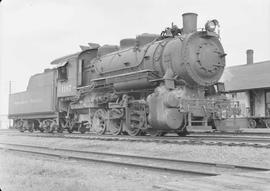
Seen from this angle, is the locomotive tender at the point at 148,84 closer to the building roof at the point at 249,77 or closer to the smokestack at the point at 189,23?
the smokestack at the point at 189,23

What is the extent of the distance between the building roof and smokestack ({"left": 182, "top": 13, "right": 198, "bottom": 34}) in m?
13.4

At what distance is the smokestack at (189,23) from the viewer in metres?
13.5

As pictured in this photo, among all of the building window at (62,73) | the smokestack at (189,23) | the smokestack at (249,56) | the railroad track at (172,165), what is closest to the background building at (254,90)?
the smokestack at (249,56)

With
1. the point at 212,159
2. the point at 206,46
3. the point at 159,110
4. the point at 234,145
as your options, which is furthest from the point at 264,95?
the point at 212,159

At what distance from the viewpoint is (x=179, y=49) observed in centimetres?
1285

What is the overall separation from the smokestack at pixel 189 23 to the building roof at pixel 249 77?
1339cm

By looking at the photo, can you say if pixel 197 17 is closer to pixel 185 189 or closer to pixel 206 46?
pixel 206 46

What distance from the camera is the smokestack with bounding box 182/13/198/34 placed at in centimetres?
1346

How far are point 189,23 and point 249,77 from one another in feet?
55.0

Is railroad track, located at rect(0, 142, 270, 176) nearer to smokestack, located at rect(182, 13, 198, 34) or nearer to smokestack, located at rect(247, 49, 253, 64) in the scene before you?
smokestack, located at rect(182, 13, 198, 34)

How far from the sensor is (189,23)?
44.5ft

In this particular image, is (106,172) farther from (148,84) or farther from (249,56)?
(249,56)

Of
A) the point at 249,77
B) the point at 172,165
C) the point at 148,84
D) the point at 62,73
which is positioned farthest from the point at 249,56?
the point at 172,165

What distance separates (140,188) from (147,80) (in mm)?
8514
